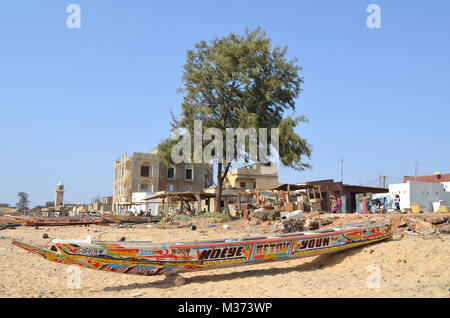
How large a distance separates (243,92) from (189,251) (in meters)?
21.8

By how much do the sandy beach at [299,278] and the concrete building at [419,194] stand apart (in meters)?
18.7

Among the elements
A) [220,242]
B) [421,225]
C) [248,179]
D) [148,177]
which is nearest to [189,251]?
[220,242]

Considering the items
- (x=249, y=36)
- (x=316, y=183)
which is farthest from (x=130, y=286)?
(x=316, y=183)

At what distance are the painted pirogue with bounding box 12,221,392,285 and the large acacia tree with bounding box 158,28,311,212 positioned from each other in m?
17.9

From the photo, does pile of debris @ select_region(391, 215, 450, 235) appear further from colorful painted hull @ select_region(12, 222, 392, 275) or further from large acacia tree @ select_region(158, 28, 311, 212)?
large acacia tree @ select_region(158, 28, 311, 212)

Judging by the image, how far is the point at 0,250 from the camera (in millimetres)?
14492

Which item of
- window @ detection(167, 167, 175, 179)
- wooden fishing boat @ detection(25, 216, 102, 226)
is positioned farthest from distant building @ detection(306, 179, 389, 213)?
window @ detection(167, 167, 175, 179)

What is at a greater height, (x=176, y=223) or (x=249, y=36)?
(x=249, y=36)

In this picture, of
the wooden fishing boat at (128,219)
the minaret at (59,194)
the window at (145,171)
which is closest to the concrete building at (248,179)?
the window at (145,171)

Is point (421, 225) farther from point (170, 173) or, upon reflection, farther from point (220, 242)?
point (170, 173)

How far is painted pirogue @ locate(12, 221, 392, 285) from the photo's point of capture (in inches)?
318

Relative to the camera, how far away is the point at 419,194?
29.3 m
